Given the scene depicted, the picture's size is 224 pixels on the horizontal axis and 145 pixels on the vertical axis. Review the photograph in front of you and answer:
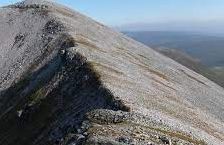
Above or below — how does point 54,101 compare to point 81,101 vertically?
below

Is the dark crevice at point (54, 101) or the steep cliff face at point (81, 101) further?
the dark crevice at point (54, 101)

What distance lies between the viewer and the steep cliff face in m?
52.7

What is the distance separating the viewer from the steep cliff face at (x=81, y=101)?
52688 mm

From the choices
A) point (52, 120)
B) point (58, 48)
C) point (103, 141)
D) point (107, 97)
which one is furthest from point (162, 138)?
point (58, 48)

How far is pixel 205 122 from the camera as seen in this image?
261ft

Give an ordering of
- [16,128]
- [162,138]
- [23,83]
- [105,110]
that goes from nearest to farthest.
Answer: [162,138] → [105,110] → [16,128] → [23,83]

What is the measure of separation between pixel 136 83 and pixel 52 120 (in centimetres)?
1793

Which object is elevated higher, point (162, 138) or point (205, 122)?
point (162, 138)

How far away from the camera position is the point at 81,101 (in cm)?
6606

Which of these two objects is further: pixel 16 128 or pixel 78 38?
pixel 78 38

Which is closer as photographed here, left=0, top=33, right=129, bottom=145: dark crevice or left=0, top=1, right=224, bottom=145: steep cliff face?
left=0, top=1, right=224, bottom=145: steep cliff face

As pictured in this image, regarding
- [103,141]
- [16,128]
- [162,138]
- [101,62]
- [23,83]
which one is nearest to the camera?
[103,141]

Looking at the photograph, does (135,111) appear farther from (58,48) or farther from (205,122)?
(58,48)

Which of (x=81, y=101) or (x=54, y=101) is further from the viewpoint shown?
(x=54, y=101)
